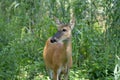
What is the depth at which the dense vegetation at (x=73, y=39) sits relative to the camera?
25.2 feet

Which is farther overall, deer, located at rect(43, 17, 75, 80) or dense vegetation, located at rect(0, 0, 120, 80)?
dense vegetation, located at rect(0, 0, 120, 80)

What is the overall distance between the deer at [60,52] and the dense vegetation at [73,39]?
182mm

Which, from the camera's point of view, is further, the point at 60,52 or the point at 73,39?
the point at 73,39

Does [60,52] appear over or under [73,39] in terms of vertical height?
under

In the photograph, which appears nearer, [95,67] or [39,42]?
[95,67]

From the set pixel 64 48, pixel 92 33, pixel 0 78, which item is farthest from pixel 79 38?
pixel 0 78

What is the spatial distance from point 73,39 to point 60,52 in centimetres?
77

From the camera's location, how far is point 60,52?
7746 millimetres

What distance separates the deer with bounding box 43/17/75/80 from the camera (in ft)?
24.5

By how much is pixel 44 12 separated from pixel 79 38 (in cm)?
106

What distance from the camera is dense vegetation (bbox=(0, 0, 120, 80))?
25.2 feet

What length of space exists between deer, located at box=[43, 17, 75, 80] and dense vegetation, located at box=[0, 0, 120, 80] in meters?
0.18

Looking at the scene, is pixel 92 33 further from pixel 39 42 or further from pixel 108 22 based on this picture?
pixel 39 42

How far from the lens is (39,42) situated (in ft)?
28.9
